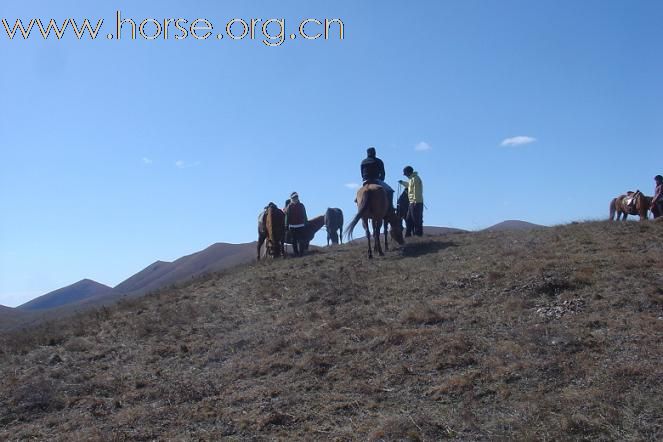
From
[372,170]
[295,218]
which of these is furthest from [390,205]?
[295,218]

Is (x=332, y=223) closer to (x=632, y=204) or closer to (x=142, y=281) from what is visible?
(x=632, y=204)

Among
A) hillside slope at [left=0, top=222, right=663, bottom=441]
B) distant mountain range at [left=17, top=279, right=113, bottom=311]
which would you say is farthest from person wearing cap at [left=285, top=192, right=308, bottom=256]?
distant mountain range at [left=17, top=279, right=113, bottom=311]

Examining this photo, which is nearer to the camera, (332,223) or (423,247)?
(423,247)

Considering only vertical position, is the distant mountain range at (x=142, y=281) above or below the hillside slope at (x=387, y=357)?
Result: above

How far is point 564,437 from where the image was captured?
6.24 meters

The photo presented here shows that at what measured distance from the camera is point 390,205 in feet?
56.9

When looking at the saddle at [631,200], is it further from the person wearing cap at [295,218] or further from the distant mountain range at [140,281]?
the distant mountain range at [140,281]

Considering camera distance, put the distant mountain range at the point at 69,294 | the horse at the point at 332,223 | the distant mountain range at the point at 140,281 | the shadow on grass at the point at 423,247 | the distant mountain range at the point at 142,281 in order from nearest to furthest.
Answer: the shadow on grass at the point at 423,247 < the horse at the point at 332,223 < the distant mountain range at the point at 142,281 < the distant mountain range at the point at 140,281 < the distant mountain range at the point at 69,294

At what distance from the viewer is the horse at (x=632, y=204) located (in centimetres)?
2339

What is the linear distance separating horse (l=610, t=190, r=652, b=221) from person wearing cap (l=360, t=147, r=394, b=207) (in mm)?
9351

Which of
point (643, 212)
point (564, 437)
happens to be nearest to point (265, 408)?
point (564, 437)

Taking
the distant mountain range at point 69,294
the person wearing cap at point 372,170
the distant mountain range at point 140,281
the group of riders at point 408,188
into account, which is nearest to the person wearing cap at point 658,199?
the group of riders at point 408,188

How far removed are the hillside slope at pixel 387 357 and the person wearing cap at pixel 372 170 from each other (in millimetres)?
2908

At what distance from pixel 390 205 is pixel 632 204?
35.4ft
